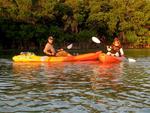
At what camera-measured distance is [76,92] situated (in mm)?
12781

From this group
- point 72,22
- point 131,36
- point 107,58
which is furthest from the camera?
point 131,36

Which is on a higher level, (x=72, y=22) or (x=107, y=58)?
(x=72, y=22)

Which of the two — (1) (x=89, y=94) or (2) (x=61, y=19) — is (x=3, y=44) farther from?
(1) (x=89, y=94)

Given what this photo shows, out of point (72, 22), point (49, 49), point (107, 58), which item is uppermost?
point (72, 22)

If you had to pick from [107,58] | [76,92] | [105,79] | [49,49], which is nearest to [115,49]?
[107,58]

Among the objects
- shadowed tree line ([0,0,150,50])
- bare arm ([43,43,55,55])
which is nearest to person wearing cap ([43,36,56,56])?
bare arm ([43,43,55,55])

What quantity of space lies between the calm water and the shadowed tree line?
1302 inches

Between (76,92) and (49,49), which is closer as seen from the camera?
(76,92)

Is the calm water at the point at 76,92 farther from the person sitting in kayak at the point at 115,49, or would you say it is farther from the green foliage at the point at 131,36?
the green foliage at the point at 131,36

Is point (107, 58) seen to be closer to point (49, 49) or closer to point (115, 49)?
point (115, 49)

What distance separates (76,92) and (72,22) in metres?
44.4

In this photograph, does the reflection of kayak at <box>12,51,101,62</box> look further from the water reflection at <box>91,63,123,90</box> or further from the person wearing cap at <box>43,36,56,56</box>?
the water reflection at <box>91,63,123,90</box>

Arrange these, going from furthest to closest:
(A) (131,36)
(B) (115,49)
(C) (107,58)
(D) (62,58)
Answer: (A) (131,36) → (B) (115,49) → (D) (62,58) → (C) (107,58)

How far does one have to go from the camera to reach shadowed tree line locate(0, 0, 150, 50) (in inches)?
2028
